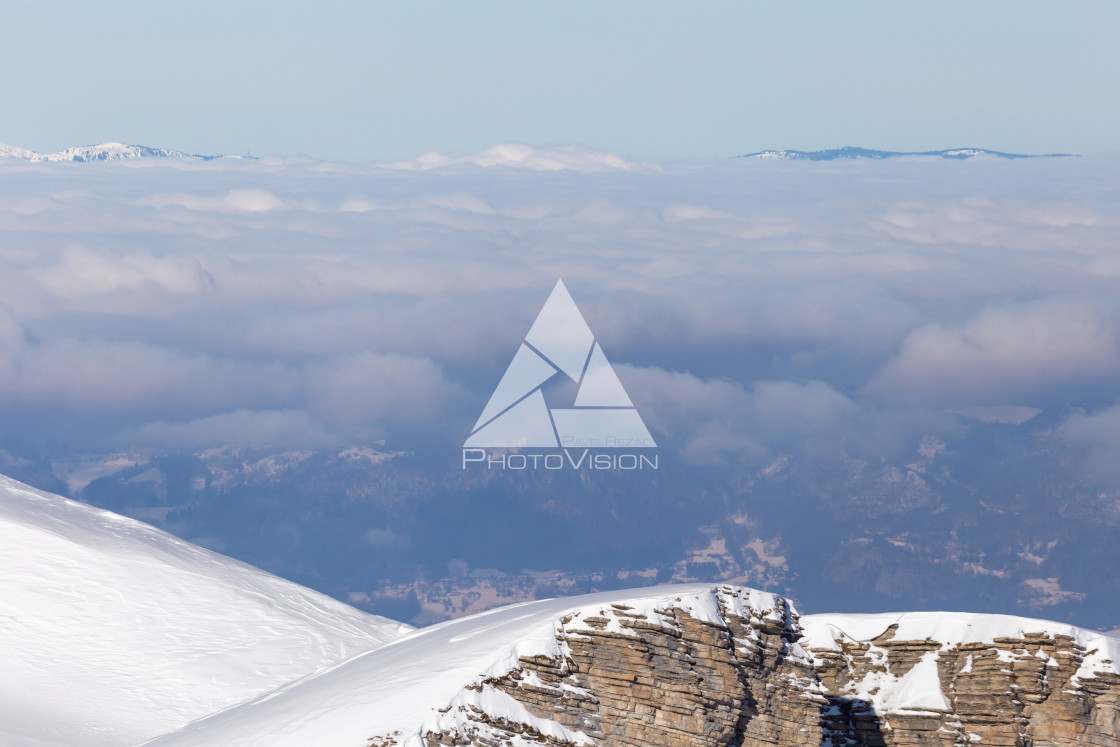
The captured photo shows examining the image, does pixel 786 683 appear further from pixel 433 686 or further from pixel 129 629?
pixel 129 629

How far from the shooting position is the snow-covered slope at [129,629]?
378 ft

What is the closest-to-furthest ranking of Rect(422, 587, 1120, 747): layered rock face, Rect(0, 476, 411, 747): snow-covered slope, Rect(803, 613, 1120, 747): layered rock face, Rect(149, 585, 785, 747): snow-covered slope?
Rect(422, 587, 1120, 747): layered rock face
Rect(149, 585, 785, 747): snow-covered slope
Rect(803, 613, 1120, 747): layered rock face
Rect(0, 476, 411, 747): snow-covered slope

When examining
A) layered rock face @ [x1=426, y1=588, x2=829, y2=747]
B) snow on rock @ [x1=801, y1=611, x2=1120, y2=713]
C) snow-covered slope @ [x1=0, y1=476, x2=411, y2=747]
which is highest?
snow-covered slope @ [x1=0, y1=476, x2=411, y2=747]

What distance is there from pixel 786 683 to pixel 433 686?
18.8 m

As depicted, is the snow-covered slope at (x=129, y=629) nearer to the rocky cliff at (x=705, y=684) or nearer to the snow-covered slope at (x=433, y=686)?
the snow-covered slope at (x=433, y=686)

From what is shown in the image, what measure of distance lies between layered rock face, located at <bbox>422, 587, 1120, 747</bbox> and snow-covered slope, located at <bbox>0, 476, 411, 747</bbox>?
4179 centimetres

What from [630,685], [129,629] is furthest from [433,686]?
[129,629]

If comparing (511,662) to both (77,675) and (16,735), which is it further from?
(77,675)

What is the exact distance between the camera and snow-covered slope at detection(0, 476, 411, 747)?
11531cm

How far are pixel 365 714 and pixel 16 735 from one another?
40954 mm

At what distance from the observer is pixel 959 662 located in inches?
3118

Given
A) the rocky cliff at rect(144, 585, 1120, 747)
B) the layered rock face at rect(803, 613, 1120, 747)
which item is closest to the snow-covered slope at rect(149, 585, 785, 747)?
the rocky cliff at rect(144, 585, 1120, 747)


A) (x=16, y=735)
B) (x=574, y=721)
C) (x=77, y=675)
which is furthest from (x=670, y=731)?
(x=77, y=675)

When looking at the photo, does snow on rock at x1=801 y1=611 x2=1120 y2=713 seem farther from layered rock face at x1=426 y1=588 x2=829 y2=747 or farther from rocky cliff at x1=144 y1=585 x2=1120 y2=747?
layered rock face at x1=426 y1=588 x2=829 y2=747
